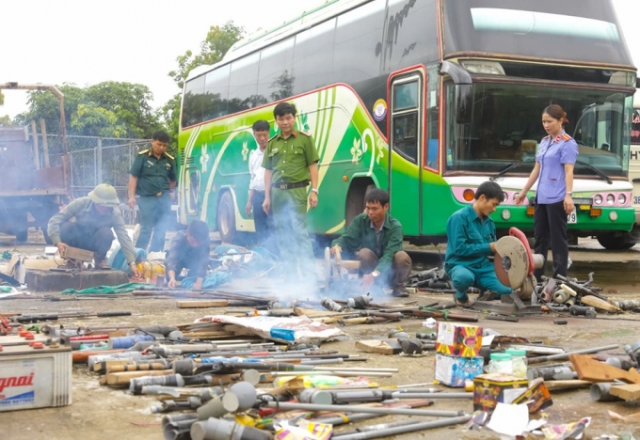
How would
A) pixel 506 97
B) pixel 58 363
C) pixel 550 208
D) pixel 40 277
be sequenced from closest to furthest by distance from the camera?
1. pixel 58 363
2. pixel 550 208
3. pixel 40 277
4. pixel 506 97

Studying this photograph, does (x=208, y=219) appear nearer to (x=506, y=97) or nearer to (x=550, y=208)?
(x=506, y=97)

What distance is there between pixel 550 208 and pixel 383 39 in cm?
488

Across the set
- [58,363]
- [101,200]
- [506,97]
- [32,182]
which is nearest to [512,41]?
[506,97]

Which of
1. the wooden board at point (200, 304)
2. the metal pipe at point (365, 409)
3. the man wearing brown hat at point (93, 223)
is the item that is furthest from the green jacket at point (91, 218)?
the metal pipe at point (365, 409)

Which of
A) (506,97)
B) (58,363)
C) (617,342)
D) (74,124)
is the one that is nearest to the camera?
(58,363)

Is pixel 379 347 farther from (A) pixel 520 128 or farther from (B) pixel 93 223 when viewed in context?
(A) pixel 520 128

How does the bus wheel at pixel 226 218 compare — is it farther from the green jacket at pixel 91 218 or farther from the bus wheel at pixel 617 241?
the green jacket at pixel 91 218

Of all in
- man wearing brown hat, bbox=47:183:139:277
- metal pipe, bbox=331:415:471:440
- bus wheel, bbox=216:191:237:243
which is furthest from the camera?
bus wheel, bbox=216:191:237:243

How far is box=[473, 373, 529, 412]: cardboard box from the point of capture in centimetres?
377

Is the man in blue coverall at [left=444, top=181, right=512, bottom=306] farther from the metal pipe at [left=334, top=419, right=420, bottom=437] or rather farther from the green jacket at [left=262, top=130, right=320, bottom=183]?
the metal pipe at [left=334, top=419, right=420, bottom=437]

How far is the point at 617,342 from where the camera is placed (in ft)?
19.5

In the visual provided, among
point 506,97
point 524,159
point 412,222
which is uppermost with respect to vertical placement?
point 506,97

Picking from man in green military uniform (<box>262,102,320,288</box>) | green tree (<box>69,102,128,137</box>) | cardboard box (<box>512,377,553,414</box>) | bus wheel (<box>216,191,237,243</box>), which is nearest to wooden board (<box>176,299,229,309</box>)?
man in green military uniform (<box>262,102,320,288</box>)

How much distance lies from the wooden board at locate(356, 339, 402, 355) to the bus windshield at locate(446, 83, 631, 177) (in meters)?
5.84
